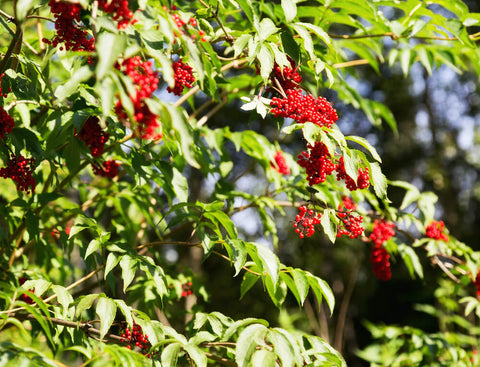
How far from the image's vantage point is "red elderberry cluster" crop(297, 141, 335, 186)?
5.76 feet

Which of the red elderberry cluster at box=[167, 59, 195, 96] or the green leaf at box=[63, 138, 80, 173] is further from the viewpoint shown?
the green leaf at box=[63, 138, 80, 173]

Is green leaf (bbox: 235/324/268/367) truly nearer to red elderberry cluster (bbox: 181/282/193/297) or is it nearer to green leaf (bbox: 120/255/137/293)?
green leaf (bbox: 120/255/137/293)

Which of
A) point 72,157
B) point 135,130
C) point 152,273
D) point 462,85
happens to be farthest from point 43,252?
point 462,85

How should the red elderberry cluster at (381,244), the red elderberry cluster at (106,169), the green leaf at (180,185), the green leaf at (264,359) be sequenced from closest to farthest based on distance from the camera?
the green leaf at (264,359)
the green leaf at (180,185)
the red elderberry cluster at (106,169)
the red elderberry cluster at (381,244)

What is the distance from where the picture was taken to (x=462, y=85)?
13711 mm

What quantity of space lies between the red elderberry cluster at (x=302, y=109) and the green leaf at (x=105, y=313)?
0.99 metres

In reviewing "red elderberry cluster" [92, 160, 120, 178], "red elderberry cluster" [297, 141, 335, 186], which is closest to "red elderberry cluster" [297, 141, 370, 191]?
"red elderberry cluster" [297, 141, 335, 186]

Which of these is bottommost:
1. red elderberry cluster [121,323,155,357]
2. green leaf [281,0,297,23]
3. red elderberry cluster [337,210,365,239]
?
red elderberry cluster [121,323,155,357]

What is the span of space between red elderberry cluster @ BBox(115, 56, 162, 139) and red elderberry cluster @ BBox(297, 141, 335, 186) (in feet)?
2.55

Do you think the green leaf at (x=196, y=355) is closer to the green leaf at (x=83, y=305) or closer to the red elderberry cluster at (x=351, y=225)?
the green leaf at (x=83, y=305)

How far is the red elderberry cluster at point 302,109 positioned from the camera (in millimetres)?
1741

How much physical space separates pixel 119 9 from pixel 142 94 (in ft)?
0.92

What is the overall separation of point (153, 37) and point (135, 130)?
0.33 m

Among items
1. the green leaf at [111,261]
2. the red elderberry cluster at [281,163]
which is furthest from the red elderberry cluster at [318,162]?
the red elderberry cluster at [281,163]
